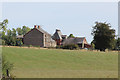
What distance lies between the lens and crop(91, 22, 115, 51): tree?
92.5 metres

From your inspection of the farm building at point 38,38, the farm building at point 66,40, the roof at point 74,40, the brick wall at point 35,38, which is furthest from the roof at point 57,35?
the brick wall at point 35,38

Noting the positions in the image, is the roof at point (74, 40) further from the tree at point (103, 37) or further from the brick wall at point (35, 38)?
the tree at point (103, 37)

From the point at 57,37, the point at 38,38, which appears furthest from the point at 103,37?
the point at 57,37

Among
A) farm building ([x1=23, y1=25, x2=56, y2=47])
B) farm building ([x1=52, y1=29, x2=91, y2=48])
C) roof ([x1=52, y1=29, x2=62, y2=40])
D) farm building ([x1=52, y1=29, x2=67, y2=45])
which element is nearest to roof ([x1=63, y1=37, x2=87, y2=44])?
farm building ([x1=52, y1=29, x2=91, y2=48])

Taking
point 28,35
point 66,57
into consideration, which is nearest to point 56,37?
point 28,35

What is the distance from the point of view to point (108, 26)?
95.8 metres

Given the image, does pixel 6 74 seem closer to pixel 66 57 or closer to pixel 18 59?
pixel 18 59

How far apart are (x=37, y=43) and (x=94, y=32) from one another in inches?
954

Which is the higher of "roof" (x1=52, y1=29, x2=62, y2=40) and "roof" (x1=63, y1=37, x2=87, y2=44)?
"roof" (x1=52, y1=29, x2=62, y2=40)

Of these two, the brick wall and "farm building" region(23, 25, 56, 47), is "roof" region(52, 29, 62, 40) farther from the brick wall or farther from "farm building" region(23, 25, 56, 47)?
the brick wall

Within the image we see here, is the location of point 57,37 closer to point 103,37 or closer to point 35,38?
point 35,38

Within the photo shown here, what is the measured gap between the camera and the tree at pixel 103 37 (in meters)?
92.5

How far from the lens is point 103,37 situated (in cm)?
9325

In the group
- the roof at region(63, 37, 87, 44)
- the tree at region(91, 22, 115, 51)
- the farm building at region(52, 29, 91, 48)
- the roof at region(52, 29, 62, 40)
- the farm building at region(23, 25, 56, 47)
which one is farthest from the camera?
the roof at region(63, 37, 87, 44)
